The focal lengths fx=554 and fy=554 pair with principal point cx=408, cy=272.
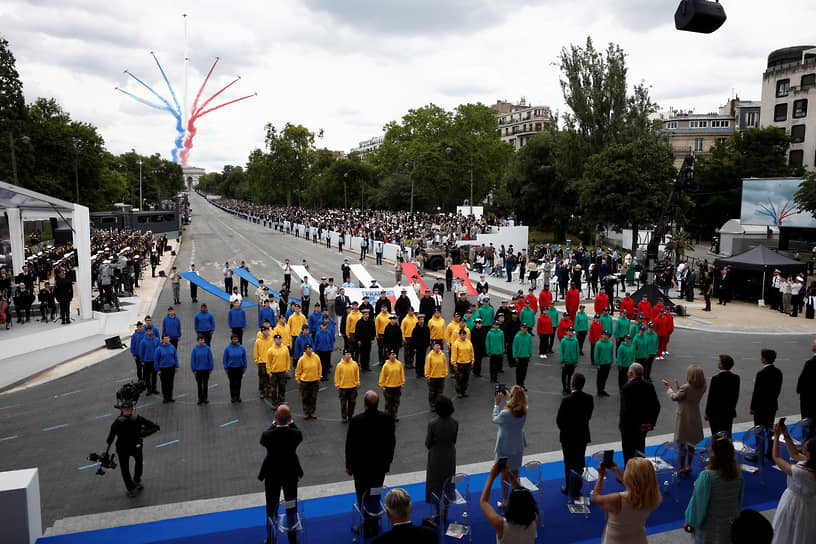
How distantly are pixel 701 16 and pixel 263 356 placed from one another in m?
9.35

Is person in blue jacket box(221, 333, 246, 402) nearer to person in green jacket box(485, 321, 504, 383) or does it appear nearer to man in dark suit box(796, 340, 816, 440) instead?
person in green jacket box(485, 321, 504, 383)

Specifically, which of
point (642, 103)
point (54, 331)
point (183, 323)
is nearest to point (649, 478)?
point (54, 331)

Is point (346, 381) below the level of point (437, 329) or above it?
below

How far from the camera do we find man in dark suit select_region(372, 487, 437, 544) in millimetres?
3480

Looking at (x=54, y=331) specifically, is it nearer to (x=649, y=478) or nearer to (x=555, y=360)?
(x=555, y=360)

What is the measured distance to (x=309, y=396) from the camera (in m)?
10.2

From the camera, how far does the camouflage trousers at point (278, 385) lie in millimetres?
10609

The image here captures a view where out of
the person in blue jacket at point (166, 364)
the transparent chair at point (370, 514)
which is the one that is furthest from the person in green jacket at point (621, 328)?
the person in blue jacket at point (166, 364)

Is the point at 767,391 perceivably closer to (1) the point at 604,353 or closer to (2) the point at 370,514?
(1) the point at 604,353

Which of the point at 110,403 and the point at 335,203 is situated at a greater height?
the point at 335,203

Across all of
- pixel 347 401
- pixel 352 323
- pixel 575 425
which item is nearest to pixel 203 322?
pixel 352 323

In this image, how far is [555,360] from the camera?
1447cm

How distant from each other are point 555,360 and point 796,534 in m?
9.96

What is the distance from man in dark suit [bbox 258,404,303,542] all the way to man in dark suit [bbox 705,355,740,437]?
5.40 meters
